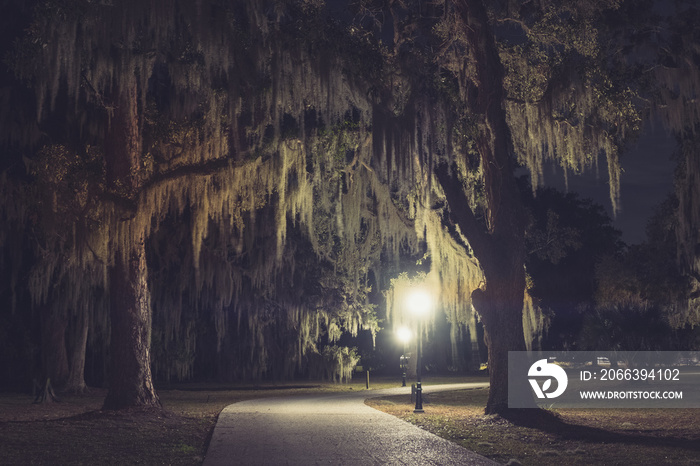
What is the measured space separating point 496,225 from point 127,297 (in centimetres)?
803

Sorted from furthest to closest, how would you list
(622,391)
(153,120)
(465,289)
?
(622,391)
(465,289)
(153,120)

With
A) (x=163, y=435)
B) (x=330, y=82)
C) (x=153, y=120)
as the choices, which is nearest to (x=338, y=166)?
(x=330, y=82)

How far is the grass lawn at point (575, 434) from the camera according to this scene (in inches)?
364

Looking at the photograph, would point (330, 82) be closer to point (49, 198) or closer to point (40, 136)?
point (49, 198)

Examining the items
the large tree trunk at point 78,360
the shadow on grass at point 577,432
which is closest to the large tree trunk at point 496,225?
the shadow on grass at point 577,432

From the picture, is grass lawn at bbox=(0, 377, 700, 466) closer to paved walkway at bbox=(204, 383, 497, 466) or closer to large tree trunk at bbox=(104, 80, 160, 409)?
paved walkway at bbox=(204, 383, 497, 466)

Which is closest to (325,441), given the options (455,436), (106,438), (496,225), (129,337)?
(455,436)

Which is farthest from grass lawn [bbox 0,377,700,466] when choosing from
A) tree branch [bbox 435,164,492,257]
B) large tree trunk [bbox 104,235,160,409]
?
tree branch [bbox 435,164,492,257]

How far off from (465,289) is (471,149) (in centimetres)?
365

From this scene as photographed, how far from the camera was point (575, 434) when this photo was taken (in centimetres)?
1174

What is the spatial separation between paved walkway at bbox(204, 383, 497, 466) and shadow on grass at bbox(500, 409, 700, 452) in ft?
7.52

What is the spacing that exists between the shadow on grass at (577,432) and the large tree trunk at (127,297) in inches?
301

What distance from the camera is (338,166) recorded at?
15898mm

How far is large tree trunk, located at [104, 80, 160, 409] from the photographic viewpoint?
14523 millimetres
